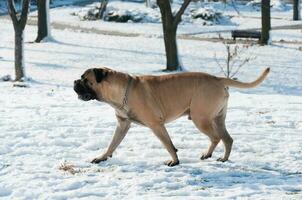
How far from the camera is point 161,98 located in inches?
288

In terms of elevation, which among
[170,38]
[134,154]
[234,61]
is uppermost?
[134,154]

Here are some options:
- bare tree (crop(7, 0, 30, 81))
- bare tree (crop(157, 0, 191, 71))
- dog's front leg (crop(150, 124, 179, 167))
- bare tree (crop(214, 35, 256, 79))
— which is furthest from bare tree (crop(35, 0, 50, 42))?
dog's front leg (crop(150, 124, 179, 167))

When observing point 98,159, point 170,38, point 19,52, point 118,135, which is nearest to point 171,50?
point 170,38

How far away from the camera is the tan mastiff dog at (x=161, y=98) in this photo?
7148 mm

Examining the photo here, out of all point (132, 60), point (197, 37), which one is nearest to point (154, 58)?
point (132, 60)

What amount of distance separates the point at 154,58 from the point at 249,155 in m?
17.2

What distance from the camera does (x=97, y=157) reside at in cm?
737

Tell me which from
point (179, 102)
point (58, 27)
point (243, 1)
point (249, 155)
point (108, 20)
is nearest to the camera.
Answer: point (179, 102)

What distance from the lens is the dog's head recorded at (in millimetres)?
7113

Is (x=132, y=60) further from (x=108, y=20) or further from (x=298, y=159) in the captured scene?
(x=108, y=20)

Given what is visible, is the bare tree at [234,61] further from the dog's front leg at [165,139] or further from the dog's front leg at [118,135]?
the dog's front leg at [165,139]

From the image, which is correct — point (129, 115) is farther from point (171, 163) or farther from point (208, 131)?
point (208, 131)

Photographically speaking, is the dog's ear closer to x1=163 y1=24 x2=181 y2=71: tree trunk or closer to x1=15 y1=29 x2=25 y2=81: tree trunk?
x1=15 y1=29 x2=25 y2=81: tree trunk

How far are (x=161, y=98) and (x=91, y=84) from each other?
0.85 metres
